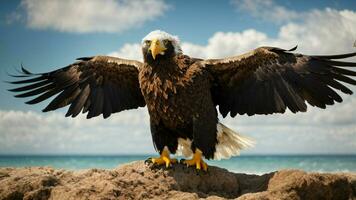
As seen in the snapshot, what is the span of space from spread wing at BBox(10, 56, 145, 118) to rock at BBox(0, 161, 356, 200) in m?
1.74

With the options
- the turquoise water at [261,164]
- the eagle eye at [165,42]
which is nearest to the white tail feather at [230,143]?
the eagle eye at [165,42]

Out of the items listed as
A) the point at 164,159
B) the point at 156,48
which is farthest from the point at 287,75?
the point at 164,159

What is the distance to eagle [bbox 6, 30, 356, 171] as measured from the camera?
6.61m

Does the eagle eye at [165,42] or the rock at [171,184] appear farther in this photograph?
the eagle eye at [165,42]

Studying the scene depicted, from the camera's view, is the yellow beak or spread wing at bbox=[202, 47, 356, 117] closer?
the yellow beak

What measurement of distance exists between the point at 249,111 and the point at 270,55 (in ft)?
3.40

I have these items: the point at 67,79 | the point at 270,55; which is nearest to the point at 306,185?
the point at 270,55

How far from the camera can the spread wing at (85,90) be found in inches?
307

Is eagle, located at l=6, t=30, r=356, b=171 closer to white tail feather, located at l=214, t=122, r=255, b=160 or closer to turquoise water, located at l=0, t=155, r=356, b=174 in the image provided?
white tail feather, located at l=214, t=122, r=255, b=160

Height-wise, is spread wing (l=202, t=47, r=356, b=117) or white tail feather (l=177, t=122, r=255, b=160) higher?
spread wing (l=202, t=47, r=356, b=117)

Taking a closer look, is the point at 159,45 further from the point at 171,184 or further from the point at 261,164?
the point at 261,164

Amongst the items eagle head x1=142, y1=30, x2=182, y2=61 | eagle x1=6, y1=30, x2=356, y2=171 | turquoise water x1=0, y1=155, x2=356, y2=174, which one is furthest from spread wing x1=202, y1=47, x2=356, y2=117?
turquoise water x1=0, y1=155, x2=356, y2=174

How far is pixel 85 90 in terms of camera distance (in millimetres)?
7926

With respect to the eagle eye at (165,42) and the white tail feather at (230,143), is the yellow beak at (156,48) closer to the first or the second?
the eagle eye at (165,42)
